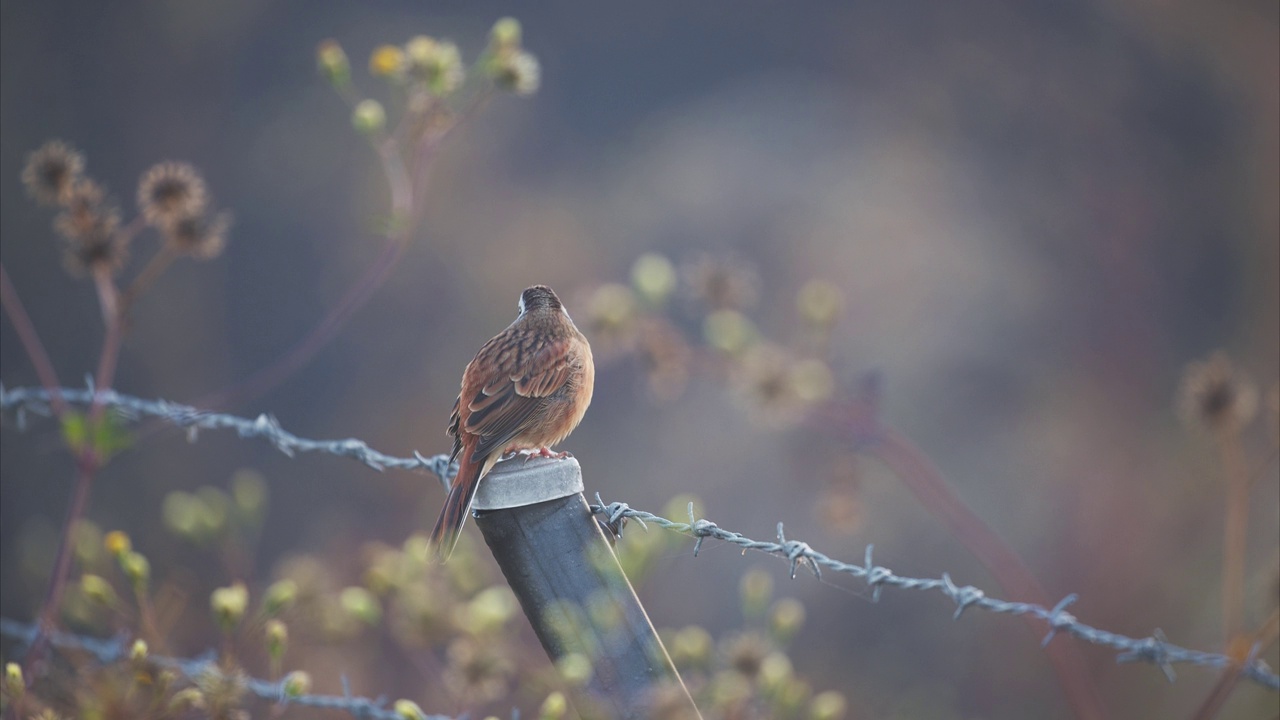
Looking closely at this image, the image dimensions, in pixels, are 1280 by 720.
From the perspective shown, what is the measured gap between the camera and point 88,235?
334 cm

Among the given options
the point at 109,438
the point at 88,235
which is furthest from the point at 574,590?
the point at 88,235

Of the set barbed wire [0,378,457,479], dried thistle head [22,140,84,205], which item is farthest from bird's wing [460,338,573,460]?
dried thistle head [22,140,84,205]

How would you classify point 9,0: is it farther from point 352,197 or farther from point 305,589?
point 305,589

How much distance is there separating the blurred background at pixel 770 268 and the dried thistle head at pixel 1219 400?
14.8ft

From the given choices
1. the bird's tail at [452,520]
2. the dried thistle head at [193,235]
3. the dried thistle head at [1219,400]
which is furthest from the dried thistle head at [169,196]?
the dried thistle head at [1219,400]

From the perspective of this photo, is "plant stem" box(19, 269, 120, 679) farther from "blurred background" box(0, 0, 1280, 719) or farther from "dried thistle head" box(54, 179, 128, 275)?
"blurred background" box(0, 0, 1280, 719)

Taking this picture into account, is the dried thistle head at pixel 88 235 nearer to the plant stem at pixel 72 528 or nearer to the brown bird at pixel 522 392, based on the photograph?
the plant stem at pixel 72 528

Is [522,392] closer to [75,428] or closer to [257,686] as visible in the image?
[257,686]

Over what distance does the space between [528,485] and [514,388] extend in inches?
38.9

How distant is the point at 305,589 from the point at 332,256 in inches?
311

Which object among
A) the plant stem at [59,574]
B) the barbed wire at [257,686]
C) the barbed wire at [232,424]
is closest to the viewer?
the barbed wire at [257,686]

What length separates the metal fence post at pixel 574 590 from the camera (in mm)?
1962

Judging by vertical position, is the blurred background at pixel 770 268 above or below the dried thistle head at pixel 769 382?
above

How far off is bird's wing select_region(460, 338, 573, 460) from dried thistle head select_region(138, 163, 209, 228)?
4.18 ft
